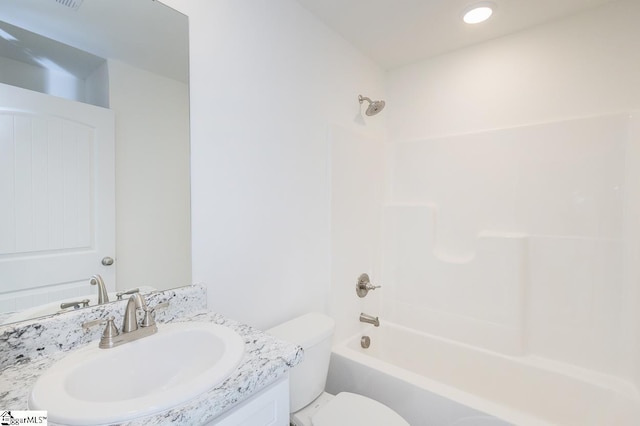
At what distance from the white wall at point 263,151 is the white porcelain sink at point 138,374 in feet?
1.00

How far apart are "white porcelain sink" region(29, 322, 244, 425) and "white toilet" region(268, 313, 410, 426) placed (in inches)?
19.8

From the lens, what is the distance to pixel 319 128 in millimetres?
1782

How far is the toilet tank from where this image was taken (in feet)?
4.40

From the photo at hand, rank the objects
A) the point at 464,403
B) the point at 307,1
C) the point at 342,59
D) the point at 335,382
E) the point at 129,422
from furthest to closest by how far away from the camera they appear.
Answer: the point at 342,59 → the point at 335,382 → the point at 307,1 → the point at 464,403 → the point at 129,422

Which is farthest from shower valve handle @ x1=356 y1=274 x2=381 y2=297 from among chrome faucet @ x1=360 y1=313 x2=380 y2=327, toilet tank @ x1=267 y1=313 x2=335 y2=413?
toilet tank @ x1=267 y1=313 x2=335 y2=413

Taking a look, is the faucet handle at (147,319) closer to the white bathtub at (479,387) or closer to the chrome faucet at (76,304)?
the chrome faucet at (76,304)

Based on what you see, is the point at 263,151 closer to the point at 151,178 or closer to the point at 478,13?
the point at 151,178

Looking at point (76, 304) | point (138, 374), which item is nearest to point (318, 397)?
point (138, 374)

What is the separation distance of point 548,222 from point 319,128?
150cm

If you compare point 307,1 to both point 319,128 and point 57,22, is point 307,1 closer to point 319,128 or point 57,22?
point 319,128

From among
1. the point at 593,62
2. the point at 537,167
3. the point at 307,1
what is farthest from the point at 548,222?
the point at 307,1

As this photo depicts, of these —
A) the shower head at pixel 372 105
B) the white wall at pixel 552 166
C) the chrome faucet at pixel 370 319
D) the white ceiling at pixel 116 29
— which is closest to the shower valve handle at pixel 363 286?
the chrome faucet at pixel 370 319

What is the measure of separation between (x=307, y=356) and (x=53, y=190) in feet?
3.79

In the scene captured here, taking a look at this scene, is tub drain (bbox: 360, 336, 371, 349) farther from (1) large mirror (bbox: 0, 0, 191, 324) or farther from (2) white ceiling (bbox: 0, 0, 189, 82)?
(2) white ceiling (bbox: 0, 0, 189, 82)
